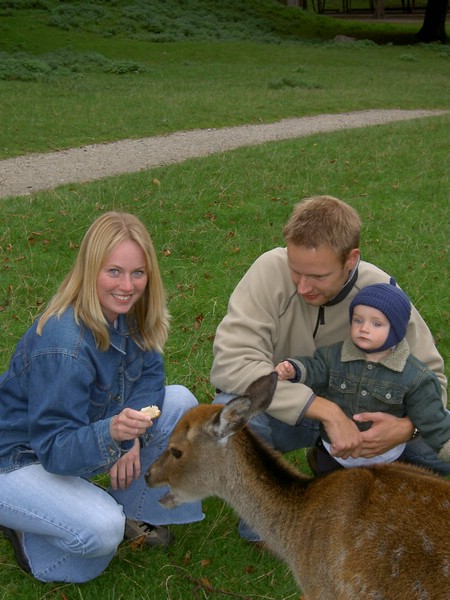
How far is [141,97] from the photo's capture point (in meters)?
16.6

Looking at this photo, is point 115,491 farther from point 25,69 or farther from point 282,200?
point 25,69

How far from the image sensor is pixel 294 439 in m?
4.47

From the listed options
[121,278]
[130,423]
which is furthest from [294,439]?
[121,278]

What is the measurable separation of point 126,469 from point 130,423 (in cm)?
60

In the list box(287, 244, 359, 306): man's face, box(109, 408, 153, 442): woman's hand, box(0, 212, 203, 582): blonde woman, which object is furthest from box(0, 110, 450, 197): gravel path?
box(109, 408, 153, 442): woman's hand

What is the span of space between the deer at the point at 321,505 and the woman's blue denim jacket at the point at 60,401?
1.29 feet

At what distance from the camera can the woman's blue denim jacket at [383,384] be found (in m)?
3.93

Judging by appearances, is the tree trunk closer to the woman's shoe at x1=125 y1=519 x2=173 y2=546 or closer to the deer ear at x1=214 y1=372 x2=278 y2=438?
the woman's shoe at x1=125 y1=519 x2=173 y2=546

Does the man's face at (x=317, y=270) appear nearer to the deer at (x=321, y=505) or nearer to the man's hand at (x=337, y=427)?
the man's hand at (x=337, y=427)

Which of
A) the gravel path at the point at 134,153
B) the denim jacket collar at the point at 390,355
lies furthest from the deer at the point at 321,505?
the gravel path at the point at 134,153

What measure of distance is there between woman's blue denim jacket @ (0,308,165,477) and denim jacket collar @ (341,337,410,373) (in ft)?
3.71

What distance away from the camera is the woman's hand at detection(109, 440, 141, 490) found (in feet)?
13.0

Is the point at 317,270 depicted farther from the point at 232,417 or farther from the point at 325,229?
the point at 232,417

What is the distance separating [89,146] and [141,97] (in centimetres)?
457
